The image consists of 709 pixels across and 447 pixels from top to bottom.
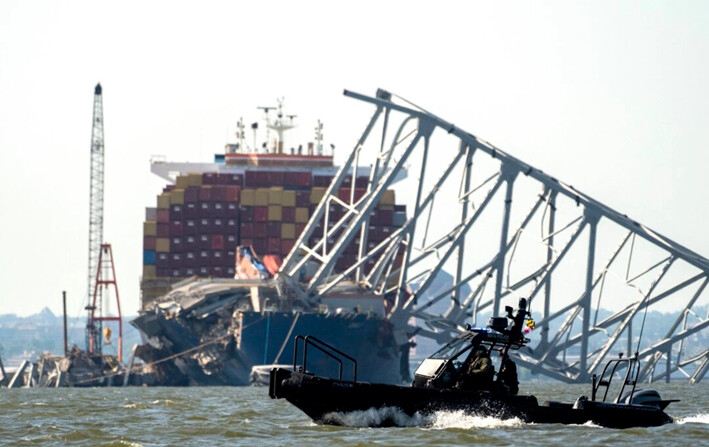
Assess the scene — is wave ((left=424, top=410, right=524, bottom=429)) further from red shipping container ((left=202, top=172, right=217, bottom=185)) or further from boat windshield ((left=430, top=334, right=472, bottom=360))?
red shipping container ((left=202, top=172, right=217, bottom=185))

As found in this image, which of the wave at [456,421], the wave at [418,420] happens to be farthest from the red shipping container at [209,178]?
the wave at [456,421]

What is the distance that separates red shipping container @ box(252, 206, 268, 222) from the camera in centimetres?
15125

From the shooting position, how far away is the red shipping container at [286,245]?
148500mm

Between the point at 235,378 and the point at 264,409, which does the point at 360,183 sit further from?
the point at 264,409

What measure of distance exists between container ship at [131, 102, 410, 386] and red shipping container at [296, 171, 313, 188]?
99 mm

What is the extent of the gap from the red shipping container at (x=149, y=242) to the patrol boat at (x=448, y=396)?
118820 millimetres

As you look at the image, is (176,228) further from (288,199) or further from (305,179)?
(305,179)

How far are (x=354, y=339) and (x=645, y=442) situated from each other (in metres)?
69.7

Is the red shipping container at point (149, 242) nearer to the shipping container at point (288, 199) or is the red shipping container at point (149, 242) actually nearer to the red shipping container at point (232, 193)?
the red shipping container at point (232, 193)

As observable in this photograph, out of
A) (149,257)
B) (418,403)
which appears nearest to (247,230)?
(149,257)

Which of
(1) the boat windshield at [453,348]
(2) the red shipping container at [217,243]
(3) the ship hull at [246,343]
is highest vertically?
(2) the red shipping container at [217,243]

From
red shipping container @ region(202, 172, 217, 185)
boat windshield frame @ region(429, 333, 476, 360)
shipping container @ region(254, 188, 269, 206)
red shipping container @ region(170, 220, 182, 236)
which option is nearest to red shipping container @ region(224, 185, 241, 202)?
red shipping container @ region(202, 172, 217, 185)

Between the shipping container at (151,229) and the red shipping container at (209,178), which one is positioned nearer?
the shipping container at (151,229)

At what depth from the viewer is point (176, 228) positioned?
15488 cm
